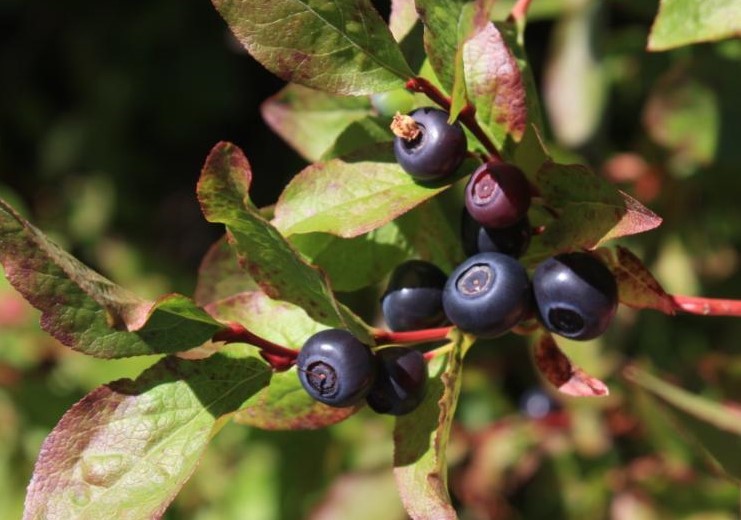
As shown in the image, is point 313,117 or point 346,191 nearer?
point 346,191

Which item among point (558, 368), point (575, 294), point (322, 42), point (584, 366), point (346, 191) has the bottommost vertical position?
point (584, 366)

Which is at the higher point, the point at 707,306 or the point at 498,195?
the point at 498,195

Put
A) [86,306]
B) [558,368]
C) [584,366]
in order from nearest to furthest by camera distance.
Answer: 1. [86,306]
2. [558,368]
3. [584,366]

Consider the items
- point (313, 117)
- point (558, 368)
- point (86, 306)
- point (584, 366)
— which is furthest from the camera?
point (584, 366)

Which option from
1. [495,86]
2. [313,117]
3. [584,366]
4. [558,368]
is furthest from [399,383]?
[584,366]

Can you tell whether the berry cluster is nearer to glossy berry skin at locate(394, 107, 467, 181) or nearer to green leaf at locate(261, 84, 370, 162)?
glossy berry skin at locate(394, 107, 467, 181)

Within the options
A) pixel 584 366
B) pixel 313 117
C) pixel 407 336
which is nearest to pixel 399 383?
pixel 407 336

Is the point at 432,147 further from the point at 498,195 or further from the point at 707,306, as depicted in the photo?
the point at 707,306

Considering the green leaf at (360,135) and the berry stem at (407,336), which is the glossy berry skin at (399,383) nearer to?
the berry stem at (407,336)

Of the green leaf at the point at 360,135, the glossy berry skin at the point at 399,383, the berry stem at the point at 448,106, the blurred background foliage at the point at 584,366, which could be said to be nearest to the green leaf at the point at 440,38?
the berry stem at the point at 448,106
